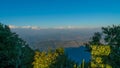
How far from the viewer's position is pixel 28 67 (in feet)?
259

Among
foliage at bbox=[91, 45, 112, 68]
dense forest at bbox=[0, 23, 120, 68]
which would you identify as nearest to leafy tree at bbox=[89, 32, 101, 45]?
dense forest at bbox=[0, 23, 120, 68]

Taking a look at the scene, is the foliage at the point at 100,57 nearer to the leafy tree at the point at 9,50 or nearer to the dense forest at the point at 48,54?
the dense forest at the point at 48,54

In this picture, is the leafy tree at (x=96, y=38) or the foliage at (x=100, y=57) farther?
the leafy tree at (x=96, y=38)

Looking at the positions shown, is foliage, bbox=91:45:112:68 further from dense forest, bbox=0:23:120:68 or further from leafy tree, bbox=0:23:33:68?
leafy tree, bbox=0:23:33:68

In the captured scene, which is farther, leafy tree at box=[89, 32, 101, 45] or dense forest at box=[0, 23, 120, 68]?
leafy tree at box=[89, 32, 101, 45]

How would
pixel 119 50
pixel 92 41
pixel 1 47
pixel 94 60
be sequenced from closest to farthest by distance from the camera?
1. pixel 94 60
2. pixel 1 47
3. pixel 119 50
4. pixel 92 41

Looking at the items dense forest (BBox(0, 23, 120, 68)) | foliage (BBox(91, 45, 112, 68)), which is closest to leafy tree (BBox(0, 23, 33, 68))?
dense forest (BBox(0, 23, 120, 68))

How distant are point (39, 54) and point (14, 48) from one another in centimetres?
460

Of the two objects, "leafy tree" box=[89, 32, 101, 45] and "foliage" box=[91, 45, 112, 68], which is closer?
"foliage" box=[91, 45, 112, 68]

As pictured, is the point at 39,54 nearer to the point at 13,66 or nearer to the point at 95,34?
the point at 13,66

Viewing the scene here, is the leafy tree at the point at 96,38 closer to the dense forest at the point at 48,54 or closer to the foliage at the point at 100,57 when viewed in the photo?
the dense forest at the point at 48,54

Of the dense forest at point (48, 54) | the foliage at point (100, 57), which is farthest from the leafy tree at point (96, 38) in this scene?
the foliage at point (100, 57)

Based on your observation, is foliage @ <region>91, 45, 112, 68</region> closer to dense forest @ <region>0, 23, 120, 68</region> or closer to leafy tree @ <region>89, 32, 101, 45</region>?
dense forest @ <region>0, 23, 120, 68</region>

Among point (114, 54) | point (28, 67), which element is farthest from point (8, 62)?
point (114, 54)
